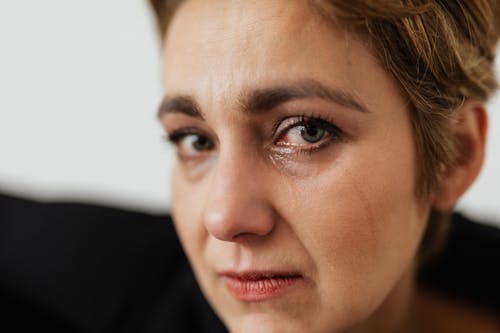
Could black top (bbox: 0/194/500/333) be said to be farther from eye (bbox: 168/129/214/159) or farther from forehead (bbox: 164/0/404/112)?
forehead (bbox: 164/0/404/112)

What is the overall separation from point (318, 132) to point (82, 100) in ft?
3.85

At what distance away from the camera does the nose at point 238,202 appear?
95cm

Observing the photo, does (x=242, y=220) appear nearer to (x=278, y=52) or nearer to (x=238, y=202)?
(x=238, y=202)

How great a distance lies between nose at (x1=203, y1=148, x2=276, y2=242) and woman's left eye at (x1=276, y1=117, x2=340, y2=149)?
60 millimetres

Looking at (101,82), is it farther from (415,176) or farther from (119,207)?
(415,176)

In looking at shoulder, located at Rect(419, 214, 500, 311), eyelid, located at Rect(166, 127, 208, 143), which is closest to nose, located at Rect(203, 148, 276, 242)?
eyelid, located at Rect(166, 127, 208, 143)

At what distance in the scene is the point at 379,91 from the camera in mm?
968

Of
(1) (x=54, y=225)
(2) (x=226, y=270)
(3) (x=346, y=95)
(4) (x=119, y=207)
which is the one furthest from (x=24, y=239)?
(3) (x=346, y=95)

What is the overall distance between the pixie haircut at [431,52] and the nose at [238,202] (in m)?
0.24

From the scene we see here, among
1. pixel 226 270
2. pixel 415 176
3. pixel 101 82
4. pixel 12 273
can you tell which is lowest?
pixel 12 273

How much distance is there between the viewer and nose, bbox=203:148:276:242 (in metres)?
0.95

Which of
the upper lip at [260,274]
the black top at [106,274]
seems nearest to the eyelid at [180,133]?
the upper lip at [260,274]

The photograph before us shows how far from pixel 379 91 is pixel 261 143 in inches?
7.3

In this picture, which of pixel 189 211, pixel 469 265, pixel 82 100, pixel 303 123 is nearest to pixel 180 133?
pixel 189 211
